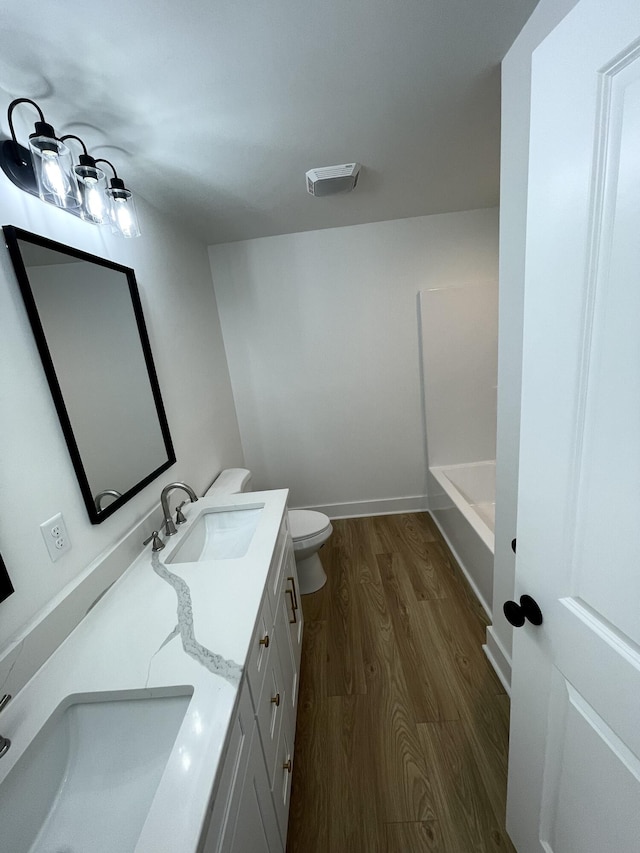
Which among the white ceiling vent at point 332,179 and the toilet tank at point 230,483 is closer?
the white ceiling vent at point 332,179

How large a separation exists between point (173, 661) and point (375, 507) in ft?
7.80

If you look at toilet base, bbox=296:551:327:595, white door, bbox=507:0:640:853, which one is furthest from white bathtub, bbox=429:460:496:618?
white door, bbox=507:0:640:853

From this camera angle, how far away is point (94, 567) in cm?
110

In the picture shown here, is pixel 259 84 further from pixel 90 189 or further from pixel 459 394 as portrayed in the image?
pixel 459 394

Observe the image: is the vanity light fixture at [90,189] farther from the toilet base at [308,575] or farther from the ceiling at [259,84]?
the toilet base at [308,575]

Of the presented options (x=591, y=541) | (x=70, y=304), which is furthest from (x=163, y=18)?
(x=591, y=541)

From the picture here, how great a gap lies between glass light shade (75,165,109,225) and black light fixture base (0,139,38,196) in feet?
0.44

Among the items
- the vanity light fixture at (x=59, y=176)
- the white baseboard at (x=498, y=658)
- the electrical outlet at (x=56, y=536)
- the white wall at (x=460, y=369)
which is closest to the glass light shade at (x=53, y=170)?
the vanity light fixture at (x=59, y=176)

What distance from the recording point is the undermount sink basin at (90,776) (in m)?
0.66

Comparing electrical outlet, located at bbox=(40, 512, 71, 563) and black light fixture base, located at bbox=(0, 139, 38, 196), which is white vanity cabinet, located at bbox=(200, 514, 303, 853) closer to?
electrical outlet, located at bbox=(40, 512, 71, 563)

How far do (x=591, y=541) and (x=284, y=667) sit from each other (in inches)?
45.4

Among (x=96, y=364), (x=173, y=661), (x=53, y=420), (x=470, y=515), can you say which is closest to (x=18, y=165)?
(x=96, y=364)

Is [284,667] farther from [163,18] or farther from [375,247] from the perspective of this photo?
[375,247]

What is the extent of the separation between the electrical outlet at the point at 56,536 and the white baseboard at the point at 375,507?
2.18 m
